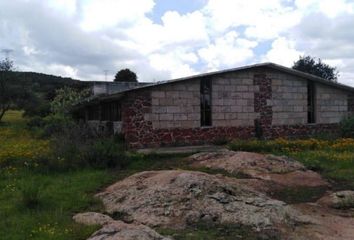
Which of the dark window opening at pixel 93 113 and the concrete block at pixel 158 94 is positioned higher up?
the concrete block at pixel 158 94

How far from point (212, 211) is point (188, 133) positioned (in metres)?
14.8

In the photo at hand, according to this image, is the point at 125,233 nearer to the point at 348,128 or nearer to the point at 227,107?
the point at 227,107

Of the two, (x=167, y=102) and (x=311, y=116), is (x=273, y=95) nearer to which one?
(x=311, y=116)

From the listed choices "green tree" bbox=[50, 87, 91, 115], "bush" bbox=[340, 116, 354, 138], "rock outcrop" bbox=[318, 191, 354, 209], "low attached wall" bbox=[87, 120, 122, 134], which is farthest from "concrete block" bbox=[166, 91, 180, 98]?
"green tree" bbox=[50, 87, 91, 115]

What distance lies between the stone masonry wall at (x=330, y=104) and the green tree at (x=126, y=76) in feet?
112

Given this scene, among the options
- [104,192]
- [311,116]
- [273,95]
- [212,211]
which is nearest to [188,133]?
[273,95]

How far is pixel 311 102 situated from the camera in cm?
2750

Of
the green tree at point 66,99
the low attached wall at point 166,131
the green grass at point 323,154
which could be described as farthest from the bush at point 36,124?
the green grass at point 323,154

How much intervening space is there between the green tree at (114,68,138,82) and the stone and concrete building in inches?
1235

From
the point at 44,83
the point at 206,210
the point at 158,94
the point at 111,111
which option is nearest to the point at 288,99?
the point at 158,94

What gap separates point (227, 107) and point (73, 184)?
1332cm

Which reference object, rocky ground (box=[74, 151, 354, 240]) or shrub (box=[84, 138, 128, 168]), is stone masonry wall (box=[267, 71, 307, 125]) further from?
rocky ground (box=[74, 151, 354, 240])

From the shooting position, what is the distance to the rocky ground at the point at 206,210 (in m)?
8.22

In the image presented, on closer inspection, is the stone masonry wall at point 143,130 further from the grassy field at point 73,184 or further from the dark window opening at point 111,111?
the grassy field at point 73,184
